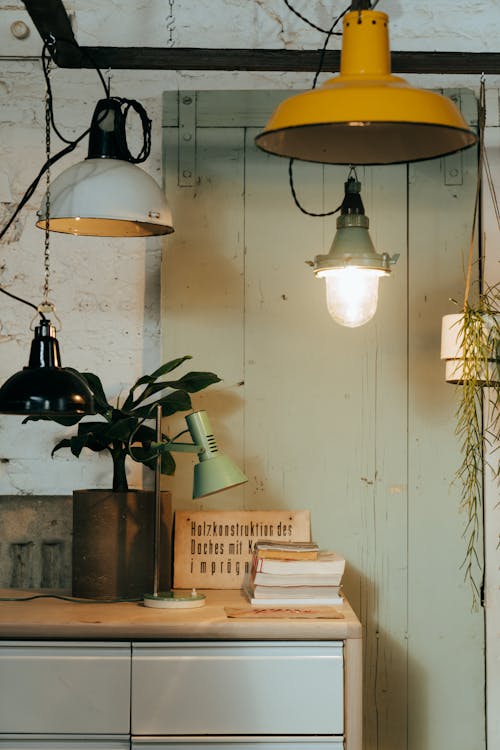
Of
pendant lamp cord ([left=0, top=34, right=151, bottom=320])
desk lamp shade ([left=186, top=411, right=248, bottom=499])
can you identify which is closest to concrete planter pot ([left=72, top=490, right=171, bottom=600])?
desk lamp shade ([left=186, top=411, right=248, bottom=499])

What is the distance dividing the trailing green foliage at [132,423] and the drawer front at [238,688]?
0.55 metres

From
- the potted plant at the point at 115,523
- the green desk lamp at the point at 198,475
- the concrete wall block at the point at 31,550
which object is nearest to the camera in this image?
the green desk lamp at the point at 198,475

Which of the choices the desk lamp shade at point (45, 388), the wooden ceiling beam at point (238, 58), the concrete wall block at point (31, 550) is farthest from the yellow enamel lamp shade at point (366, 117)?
the concrete wall block at point (31, 550)

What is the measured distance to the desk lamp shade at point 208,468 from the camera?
8.54 feet

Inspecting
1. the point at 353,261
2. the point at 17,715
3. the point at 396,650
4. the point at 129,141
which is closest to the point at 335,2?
the point at 129,141

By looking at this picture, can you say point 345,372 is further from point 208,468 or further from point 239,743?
point 239,743

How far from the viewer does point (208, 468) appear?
2.63 metres

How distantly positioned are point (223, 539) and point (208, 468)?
42cm

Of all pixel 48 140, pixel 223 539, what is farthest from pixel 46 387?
pixel 223 539

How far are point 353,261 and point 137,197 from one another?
0.69 m

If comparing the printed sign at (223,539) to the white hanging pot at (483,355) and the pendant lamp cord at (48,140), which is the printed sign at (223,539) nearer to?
the white hanging pot at (483,355)

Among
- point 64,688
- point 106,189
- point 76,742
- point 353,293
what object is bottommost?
point 76,742

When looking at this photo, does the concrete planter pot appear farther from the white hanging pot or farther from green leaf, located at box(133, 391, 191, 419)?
the white hanging pot

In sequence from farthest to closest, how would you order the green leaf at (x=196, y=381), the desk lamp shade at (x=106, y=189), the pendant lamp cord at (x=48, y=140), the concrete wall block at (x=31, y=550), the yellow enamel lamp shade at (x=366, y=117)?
the concrete wall block at (x=31, y=550) → the green leaf at (x=196, y=381) → the pendant lamp cord at (x=48, y=140) → the desk lamp shade at (x=106, y=189) → the yellow enamel lamp shade at (x=366, y=117)
